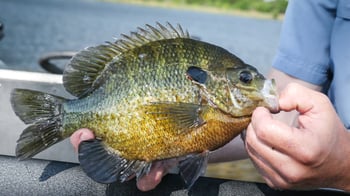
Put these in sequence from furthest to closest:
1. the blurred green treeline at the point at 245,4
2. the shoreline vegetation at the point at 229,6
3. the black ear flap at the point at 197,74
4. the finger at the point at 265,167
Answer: the shoreline vegetation at the point at 229,6, the blurred green treeline at the point at 245,4, the black ear flap at the point at 197,74, the finger at the point at 265,167

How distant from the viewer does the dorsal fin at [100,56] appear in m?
1.36

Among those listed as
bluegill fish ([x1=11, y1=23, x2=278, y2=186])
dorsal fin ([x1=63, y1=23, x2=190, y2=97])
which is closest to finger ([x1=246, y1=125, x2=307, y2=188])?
bluegill fish ([x1=11, y1=23, x2=278, y2=186])

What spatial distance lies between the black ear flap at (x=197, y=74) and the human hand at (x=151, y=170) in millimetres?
235

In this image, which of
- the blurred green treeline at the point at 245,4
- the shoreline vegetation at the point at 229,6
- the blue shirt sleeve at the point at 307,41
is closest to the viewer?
the blue shirt sleeve at the point at 307,41

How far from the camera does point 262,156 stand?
1.15 meters

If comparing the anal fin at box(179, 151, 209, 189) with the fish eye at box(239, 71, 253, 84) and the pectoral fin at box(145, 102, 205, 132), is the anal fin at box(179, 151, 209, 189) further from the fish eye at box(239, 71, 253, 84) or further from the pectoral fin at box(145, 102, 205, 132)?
the fish eye at box(239, 71, 253, 84)

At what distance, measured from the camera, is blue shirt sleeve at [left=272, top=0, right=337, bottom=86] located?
205 cm

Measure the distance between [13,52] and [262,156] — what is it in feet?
33.3

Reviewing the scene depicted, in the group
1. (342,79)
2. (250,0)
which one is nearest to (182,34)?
(342,79)

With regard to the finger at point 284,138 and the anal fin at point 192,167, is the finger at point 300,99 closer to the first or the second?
the finger at point 284,138

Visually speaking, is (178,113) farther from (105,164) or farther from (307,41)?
(307,41)

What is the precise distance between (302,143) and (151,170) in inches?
15.4

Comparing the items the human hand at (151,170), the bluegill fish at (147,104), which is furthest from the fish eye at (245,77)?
the human hand at (151,170)

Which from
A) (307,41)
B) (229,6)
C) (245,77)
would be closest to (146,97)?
(245,77)
